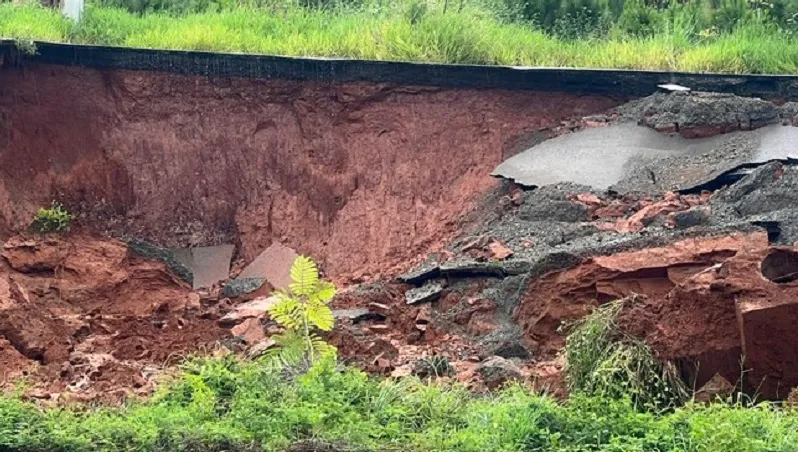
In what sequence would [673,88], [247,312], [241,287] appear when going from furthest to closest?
[673,88], [241,287], [247,312]

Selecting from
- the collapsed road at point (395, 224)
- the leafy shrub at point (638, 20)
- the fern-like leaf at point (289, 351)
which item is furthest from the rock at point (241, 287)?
the leafy shrub at point (638, 20)

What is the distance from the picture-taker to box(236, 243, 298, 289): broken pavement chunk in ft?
43.8

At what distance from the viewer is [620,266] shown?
10273 millimetres

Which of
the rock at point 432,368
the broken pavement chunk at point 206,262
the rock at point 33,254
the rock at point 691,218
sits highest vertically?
the rock at point 691,218

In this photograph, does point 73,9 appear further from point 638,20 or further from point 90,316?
point 638,20

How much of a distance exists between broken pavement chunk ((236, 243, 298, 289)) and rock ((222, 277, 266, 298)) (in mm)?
165

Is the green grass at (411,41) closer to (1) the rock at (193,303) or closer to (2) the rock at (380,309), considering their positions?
(1) the rock at (193,303)

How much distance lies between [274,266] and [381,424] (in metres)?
5.74

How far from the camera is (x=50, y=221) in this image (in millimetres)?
13656

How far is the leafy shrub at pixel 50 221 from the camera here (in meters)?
13.6

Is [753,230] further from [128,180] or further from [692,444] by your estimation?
[128,180]

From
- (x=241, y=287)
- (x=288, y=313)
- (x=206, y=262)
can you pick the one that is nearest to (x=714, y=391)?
(x=288, y=313)

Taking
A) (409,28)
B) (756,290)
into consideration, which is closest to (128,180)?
(409,28)

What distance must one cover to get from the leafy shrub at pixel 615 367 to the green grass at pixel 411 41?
19.5ft
